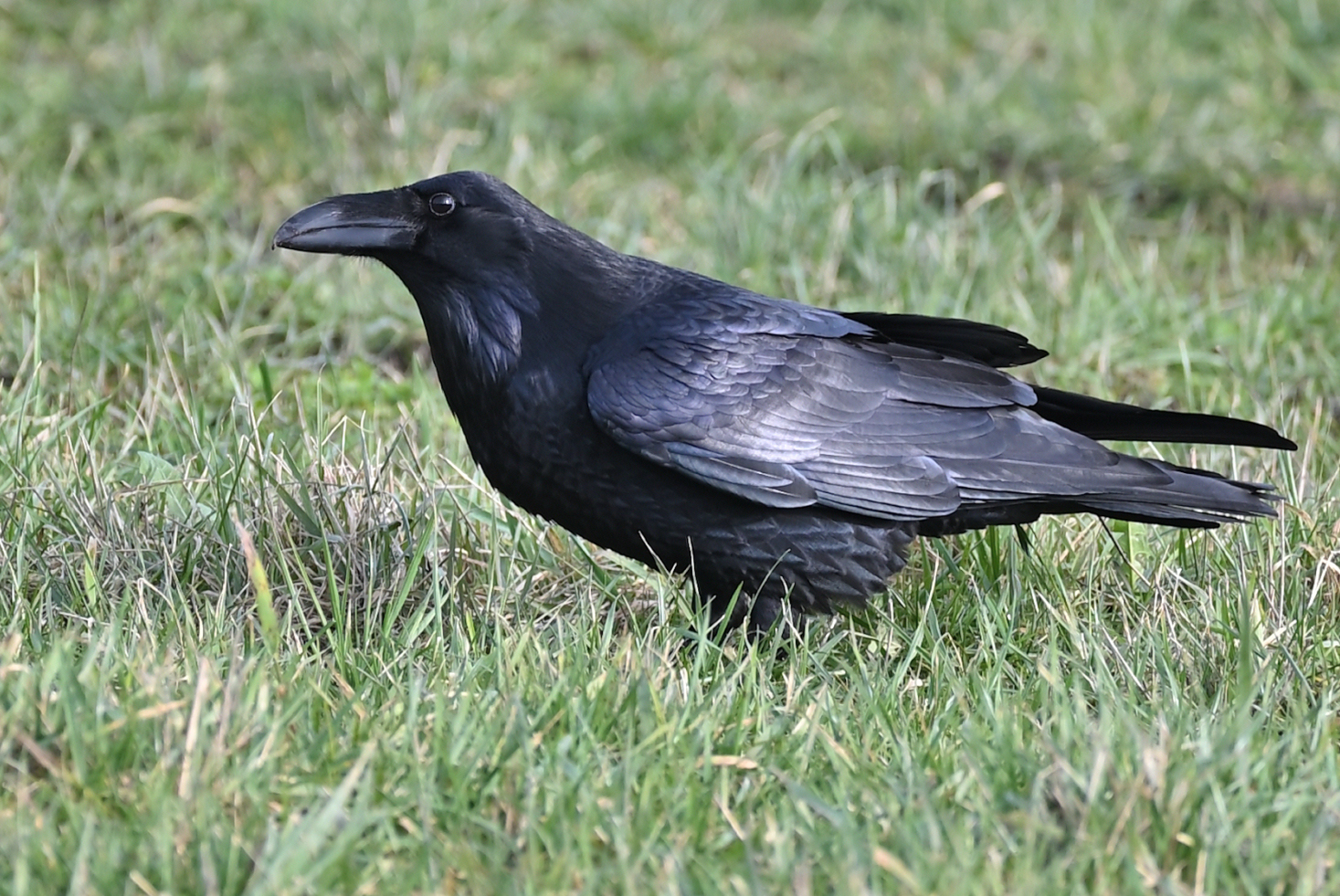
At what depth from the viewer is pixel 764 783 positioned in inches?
108

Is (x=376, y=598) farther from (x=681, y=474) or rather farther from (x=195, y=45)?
(x=195, y=45)

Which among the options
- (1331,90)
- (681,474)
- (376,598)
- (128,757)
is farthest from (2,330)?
(1331,90)

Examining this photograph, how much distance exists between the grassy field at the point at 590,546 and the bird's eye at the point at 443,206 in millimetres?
692

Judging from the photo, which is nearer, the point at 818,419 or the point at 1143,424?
the point at 818,419

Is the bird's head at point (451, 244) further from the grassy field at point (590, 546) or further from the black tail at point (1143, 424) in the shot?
the black tail at point (1143, 424)

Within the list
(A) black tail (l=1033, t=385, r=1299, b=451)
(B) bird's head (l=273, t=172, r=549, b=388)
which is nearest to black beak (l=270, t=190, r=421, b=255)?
(B) bird's head (l=273, t=172, r=549, b=388)

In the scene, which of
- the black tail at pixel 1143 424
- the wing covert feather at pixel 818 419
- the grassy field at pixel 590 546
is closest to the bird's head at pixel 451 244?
the wing covert feather at pixel 818 419

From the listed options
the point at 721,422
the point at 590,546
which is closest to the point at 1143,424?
the point at 721,422

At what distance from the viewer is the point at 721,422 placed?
142 inches

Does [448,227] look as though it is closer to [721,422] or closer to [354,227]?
[354,227]

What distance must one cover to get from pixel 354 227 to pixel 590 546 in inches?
40.5

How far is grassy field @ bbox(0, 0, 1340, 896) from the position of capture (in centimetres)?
250

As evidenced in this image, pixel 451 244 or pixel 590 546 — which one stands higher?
pixel 451 244

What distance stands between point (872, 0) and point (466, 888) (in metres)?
6.83
